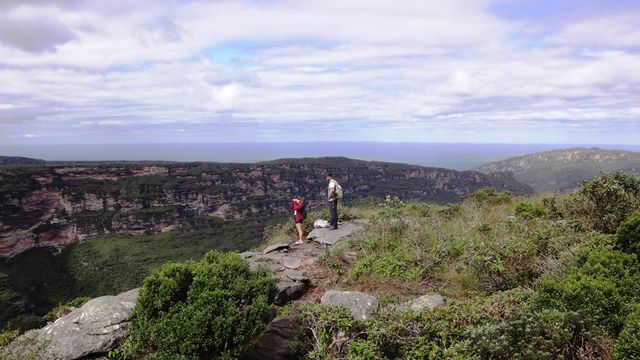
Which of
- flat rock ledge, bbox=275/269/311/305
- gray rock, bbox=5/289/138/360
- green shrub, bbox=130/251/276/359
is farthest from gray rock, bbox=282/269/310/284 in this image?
gray rock, bbox=5/289/138/360

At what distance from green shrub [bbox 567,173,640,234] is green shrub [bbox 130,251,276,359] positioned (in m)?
7.28

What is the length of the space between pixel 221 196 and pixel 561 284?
91970 mm

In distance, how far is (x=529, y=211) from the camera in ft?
36.1

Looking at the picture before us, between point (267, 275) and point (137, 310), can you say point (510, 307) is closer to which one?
point (267, 275)

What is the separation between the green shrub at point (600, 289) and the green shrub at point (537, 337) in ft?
1.01

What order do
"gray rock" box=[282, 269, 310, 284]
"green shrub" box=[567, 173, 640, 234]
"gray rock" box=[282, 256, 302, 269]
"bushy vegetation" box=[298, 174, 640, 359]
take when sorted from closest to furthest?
"bushy vegetation" box=[298, 174, 640, 359]
"gray rock" box=[282, 269, 310, 284]
"green shrub" box=[567, 173, 640, 234]
"gray rock" box=[282, 256, 302, 269]

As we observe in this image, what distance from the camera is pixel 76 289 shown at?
49406 mm

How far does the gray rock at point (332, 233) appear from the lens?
11981 mm

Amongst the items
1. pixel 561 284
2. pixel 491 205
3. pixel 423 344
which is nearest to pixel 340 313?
pixel 423 344

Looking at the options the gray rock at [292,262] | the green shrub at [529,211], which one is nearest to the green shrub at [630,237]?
the green shrub at [529,211]

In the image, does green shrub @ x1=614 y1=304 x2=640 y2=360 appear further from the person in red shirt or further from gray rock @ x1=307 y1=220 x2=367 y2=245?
the person in red shirt

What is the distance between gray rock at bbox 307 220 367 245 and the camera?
39.3ft

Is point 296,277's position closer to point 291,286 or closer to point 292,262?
point 291,286

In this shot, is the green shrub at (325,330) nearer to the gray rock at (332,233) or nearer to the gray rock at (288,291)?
the gray rock at (288,291)
